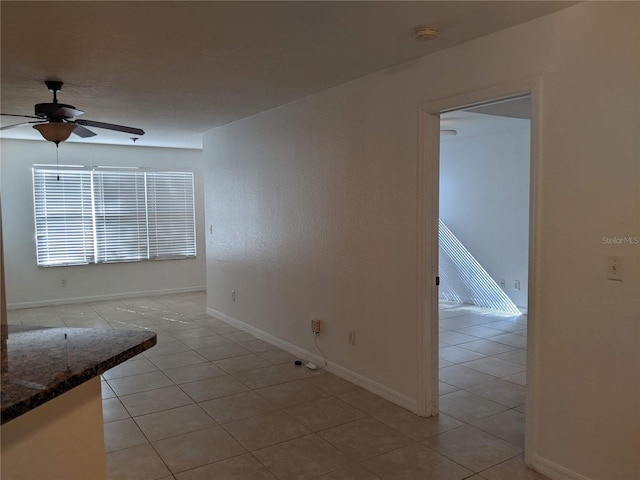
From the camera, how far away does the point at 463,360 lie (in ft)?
14.8

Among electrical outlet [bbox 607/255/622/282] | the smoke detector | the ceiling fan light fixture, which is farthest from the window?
electrical outlet [bbox 607/255/622/282]

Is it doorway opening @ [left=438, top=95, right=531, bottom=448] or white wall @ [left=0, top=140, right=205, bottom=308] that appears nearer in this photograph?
doorway opening @ [left=438, top=95, right=531, bottom=448]

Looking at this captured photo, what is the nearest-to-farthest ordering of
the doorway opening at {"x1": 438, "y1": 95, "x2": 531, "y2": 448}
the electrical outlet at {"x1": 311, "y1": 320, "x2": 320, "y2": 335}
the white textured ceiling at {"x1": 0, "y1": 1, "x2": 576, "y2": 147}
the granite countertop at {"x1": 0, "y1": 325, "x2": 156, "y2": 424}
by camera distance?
the granite countertop at {"x1": 0, "y1": 325, "x2": 156, "y2": 424}, the white textured ceiling at {"x1": 0, "y1": 1, "x2": 576, "y2": 147}, the electrical outlet at {"x1": 311, "y1": 320, "x2": 320, "y2": 335}, the doorway opening at {"x1": 438, "y1": 95, "x2": 531, "y2": 448}

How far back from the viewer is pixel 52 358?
143 cm

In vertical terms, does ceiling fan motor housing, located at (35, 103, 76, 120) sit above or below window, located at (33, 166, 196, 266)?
above

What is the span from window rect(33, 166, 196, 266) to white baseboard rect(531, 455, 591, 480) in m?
6.80

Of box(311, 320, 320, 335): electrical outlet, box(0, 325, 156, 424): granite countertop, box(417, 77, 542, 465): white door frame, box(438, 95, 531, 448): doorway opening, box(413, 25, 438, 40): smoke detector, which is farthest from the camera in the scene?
box(438, 95, 531, 448): doorway opening

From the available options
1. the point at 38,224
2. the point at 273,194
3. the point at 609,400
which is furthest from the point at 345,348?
the point at 38,224

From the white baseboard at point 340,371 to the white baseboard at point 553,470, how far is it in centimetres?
86

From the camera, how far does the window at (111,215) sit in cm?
719

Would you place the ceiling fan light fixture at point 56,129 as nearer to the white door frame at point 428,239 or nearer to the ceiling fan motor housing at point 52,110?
the ceiling fan motor housing at point 52,110

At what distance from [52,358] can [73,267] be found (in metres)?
6.68

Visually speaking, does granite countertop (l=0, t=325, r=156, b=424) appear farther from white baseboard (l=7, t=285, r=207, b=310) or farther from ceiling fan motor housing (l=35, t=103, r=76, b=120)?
white baseboard (l=7, t=285, r=207, b=310)

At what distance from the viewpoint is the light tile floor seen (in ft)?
8.70
